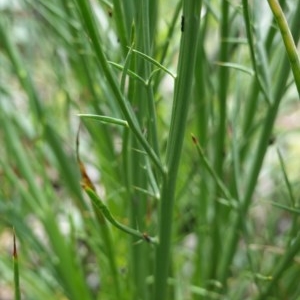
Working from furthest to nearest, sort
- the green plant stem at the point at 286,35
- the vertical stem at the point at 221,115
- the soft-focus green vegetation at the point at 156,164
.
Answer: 1. the vertical stem at the point at 221,115
2. the soft-focus green vegetation at the point at 156,164
3. the green plant stem at the point at 286,35

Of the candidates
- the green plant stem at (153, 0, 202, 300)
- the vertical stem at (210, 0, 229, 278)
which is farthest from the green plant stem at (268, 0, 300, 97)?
the vertical stem at (210, 0, 229, 278)

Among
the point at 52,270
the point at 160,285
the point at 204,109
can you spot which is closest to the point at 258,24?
the point at 204,109

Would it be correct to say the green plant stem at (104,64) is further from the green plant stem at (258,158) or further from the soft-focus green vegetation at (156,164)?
the green plant stem at (258,158)

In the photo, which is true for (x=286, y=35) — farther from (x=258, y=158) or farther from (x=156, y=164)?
(x=258, y=158)

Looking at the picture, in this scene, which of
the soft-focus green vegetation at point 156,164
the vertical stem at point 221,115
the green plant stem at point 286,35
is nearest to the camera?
the green plant stem at point 286,35

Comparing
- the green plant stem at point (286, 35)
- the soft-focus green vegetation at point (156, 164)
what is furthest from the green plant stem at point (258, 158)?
the green plant stem at point (286, 35)

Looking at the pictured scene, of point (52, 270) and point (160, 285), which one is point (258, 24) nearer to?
point (160, 285)

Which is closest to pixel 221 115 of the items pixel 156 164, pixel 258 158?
pixel 258 158
